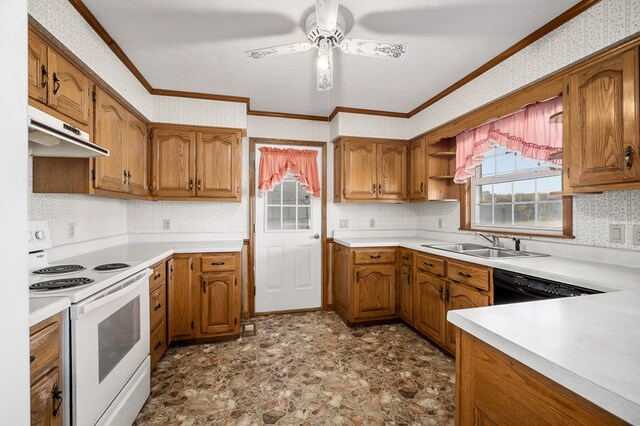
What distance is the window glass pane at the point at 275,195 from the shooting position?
3.58m

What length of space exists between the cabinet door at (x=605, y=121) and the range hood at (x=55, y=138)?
8.83ft

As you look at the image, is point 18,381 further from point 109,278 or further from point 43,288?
point 109,278

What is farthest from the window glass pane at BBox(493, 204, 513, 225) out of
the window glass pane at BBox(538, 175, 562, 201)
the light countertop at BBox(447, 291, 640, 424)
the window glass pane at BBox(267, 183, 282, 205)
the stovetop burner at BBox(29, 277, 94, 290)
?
the stovetop burner at BBox(29, 277, 94, 290)

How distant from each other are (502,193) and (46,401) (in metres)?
3.35

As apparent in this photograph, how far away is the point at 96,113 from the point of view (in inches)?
78.1

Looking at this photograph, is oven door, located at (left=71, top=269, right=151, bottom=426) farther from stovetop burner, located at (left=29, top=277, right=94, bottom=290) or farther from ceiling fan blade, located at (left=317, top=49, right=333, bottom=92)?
ceiling fan blade, located at (left=317, top=49, right=333, bottom=92)

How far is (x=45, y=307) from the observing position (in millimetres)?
1044

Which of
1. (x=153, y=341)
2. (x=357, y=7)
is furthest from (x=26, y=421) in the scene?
(x=357, y=7)

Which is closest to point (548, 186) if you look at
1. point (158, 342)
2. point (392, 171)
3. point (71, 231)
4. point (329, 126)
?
A: point (392, 171)

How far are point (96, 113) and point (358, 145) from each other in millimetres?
2474

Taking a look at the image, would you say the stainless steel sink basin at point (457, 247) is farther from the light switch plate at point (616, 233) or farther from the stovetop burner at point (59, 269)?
the stovetop burner at point (59, 269)

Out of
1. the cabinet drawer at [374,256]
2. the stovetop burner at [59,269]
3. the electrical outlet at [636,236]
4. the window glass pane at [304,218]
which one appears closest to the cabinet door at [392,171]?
the cabinet drawer at [374,256]

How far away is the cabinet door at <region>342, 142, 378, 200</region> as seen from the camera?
3.39 m

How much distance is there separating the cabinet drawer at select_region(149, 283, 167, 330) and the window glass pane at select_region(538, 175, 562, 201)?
10.4 feet
